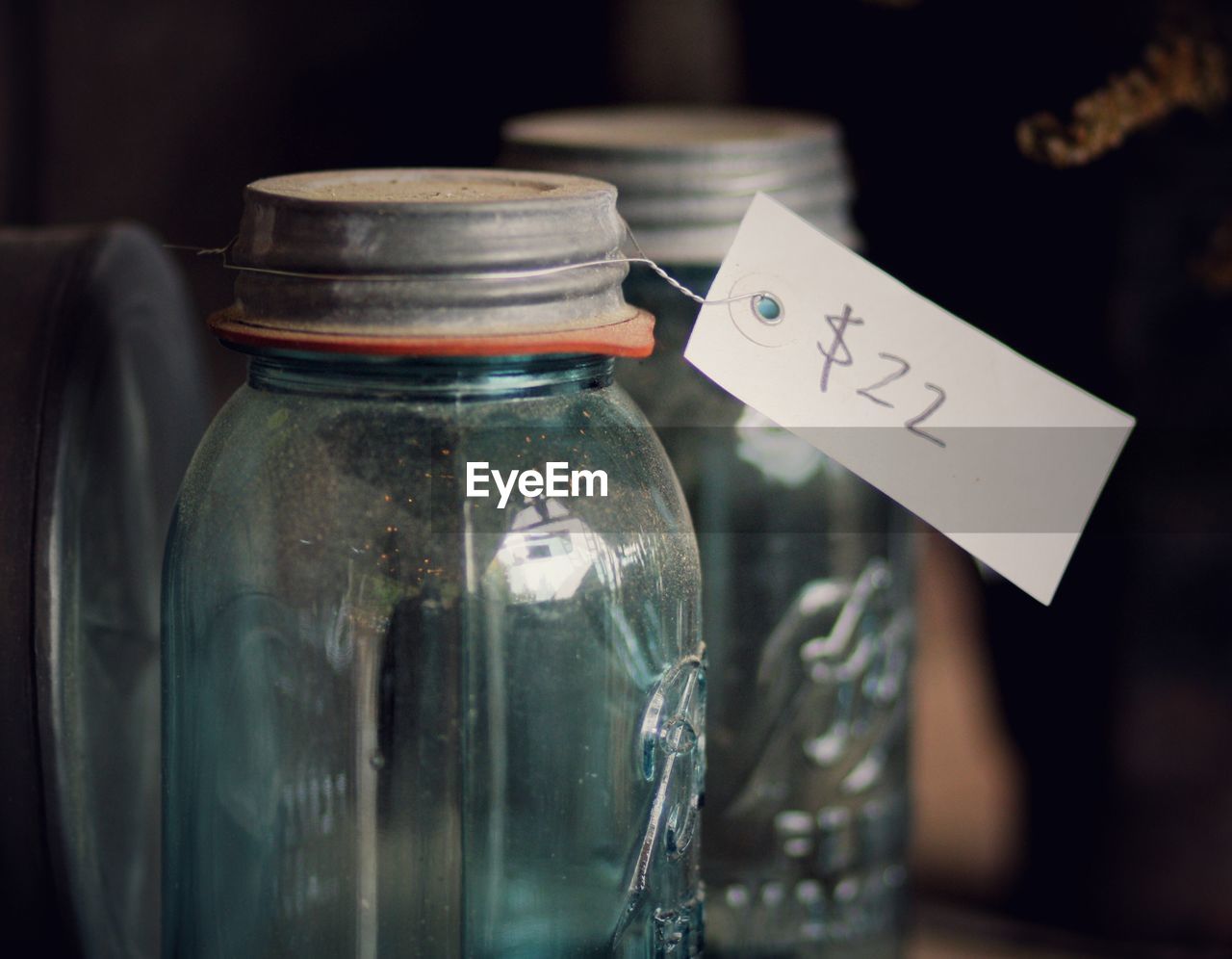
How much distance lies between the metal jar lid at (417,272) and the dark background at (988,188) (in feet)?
1.21

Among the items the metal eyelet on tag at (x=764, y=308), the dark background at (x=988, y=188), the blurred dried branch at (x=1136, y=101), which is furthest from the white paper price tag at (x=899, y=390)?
the dark background at (x=988, y=188)

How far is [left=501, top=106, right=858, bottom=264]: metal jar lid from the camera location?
641 millimetres

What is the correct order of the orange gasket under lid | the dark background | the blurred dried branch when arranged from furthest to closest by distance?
the dark background < the blurred dried branch < the orange gasket under lid

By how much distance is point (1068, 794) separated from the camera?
0.82 meters

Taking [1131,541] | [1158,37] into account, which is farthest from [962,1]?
[1131,541]

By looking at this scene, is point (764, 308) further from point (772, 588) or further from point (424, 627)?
point (772, 588)

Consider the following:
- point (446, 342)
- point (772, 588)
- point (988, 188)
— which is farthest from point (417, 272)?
point (988, 188)

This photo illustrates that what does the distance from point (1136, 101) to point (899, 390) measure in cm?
22

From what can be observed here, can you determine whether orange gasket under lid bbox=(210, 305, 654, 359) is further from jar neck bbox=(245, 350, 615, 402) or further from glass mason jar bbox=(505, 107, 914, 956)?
glass mason jar bbox=(505, 107, 914, 956)

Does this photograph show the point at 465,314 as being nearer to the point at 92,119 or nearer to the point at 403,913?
the point at 403,913

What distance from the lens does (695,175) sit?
0.64 metres

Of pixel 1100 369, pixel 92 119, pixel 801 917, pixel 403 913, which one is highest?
pixel 92 119

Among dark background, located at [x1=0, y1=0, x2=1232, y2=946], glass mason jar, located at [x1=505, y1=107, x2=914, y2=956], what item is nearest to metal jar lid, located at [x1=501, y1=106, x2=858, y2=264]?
glass mason jar, located at [x1=505, y1=107, x2=914, y2=956]

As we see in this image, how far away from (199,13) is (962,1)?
421 mm
